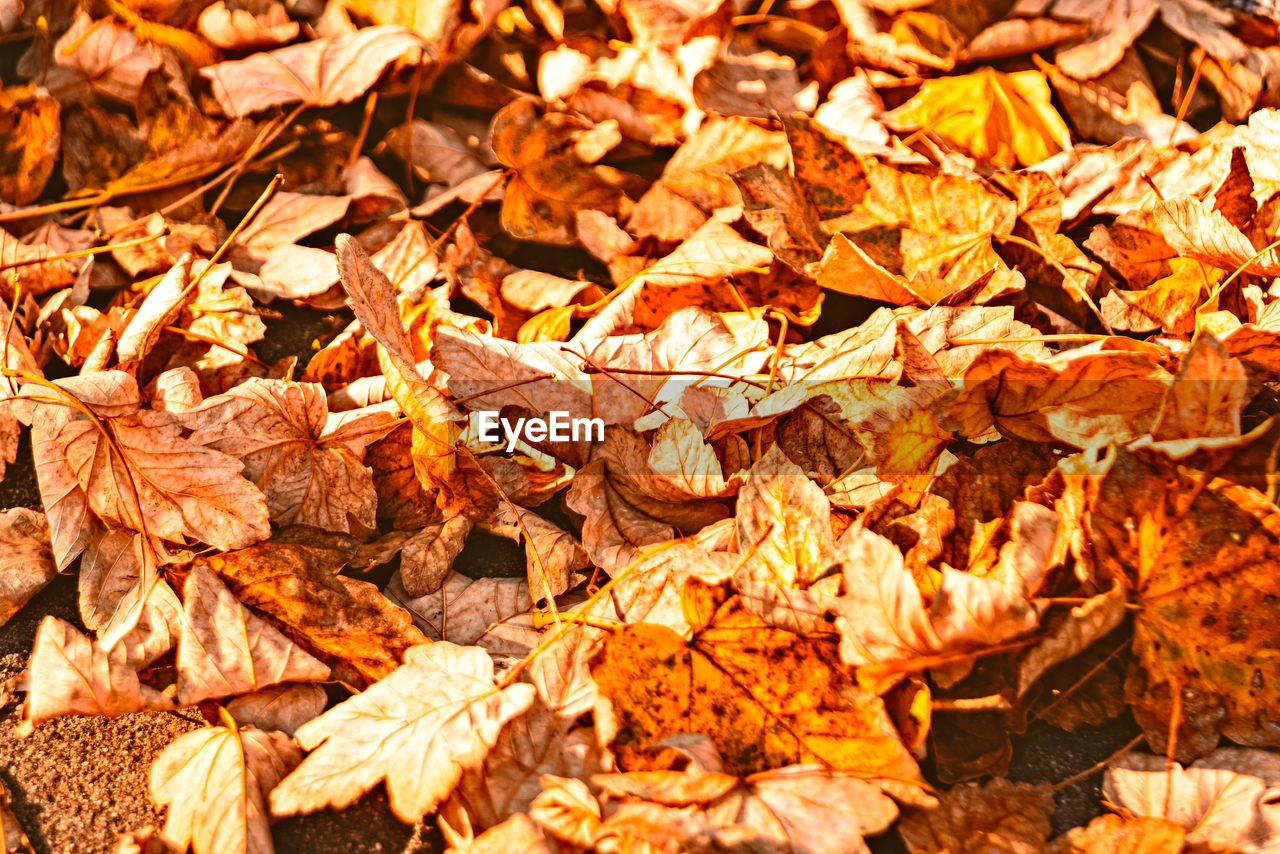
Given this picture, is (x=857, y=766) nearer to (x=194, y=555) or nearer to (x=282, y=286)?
(x=194, y=555)

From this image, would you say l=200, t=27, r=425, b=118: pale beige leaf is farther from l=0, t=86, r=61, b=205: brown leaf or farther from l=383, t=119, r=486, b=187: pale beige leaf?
l=0, t=86, r=61, b=205: brown leaf

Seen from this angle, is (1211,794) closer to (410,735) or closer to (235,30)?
(410,735)

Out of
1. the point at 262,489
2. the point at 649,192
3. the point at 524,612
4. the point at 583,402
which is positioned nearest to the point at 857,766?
the point at 524,612

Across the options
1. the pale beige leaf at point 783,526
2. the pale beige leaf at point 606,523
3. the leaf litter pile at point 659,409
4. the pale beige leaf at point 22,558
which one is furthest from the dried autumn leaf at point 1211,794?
the pale beige leaf at point 22,558

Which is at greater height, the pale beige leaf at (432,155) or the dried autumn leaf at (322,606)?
the pale beige leaf at (432,155)

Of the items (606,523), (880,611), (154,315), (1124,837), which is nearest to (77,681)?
(154,315)

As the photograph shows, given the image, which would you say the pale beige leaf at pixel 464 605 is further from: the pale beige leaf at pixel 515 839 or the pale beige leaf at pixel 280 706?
the pale beige leaf at pixel 515 839
